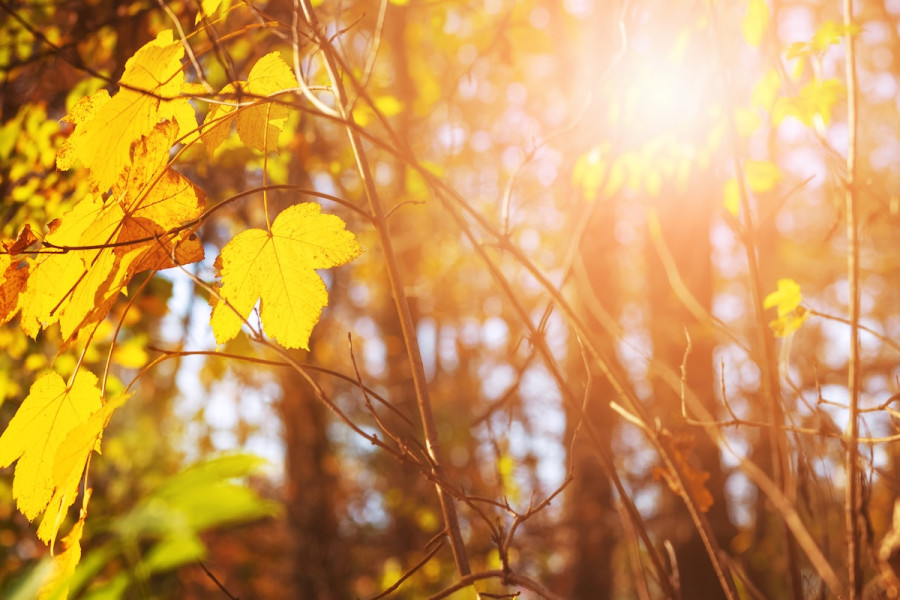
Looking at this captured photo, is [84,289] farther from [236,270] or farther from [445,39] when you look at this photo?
[445,39]

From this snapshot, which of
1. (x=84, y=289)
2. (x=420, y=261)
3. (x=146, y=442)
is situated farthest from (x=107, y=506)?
(x=420, y=261)

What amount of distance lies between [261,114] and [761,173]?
1.18m

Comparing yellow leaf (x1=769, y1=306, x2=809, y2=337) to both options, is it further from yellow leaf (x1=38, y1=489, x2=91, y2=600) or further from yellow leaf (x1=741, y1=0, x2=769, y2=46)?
yellow leaf (x1=38, y1=489, x2=91, y2=600)

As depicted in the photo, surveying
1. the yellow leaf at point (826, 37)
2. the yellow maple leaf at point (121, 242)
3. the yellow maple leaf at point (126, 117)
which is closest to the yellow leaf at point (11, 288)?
the yellow maple leaf at point (121, 242)

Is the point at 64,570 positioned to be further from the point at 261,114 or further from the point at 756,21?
the point at 756,21

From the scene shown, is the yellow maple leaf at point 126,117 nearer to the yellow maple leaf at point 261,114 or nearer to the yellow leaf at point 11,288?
the yellow maple leaf at point 261,114

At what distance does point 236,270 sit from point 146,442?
6456 millimetres

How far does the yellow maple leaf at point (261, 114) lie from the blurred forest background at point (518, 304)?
58 mm

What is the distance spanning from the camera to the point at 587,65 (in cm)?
349

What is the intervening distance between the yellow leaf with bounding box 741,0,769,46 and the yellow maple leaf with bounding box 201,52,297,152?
832 mm

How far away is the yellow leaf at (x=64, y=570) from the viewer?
630 mm

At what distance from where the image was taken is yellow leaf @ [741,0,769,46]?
1092 millimetres

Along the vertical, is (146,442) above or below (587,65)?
below

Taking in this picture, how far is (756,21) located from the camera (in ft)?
3.63
